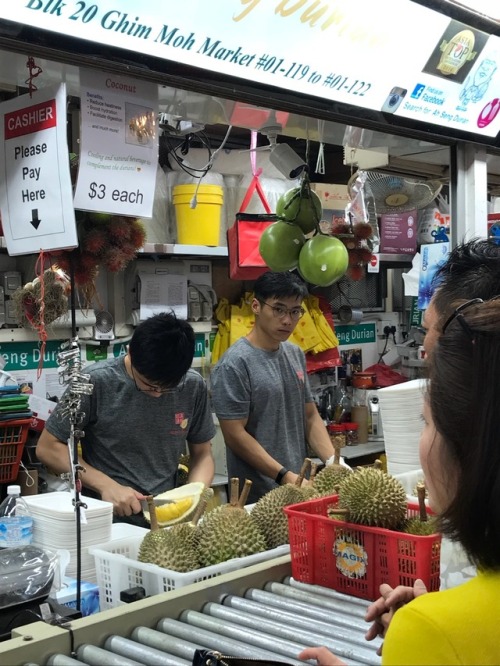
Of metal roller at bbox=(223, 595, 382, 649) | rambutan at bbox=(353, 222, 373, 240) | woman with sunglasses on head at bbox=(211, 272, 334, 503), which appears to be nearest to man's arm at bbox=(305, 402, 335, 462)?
woman with sunglasses on head at bbox=(211, 272, 334, 503)

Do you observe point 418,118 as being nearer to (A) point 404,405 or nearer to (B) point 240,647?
(A) point 404,405

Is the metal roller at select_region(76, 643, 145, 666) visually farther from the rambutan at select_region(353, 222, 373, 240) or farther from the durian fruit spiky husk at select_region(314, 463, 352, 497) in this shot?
the rambutan at select_region(353, 222, 373, 240)

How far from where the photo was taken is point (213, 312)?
4.98 meters

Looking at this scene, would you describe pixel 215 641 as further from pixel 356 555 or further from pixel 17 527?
pixel 17 527

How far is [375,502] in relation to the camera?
147cm

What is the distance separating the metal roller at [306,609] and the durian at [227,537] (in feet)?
0.49

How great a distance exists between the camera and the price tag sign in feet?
5.62

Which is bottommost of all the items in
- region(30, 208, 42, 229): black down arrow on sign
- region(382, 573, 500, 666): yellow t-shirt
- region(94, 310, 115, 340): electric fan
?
region(382, 573, 500, 666): yellow t-shirt

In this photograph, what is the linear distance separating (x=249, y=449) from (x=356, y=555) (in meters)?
1.77

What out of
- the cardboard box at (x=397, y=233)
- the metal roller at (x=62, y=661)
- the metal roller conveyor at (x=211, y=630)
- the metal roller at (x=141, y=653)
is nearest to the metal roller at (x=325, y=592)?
the metal roller conveyor at (x=211, y=630)

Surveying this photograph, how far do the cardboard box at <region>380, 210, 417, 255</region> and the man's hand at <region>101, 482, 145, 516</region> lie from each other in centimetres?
340

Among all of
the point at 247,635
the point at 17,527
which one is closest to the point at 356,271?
the point at 17,527

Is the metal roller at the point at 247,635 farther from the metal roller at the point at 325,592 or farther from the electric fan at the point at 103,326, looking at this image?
the electric fan at the point at 103,326

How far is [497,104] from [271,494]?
1.57m
